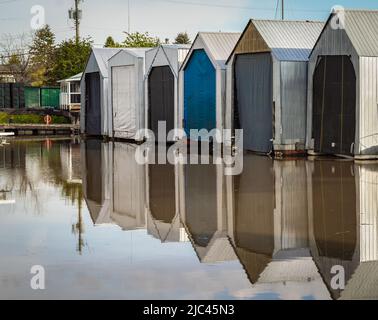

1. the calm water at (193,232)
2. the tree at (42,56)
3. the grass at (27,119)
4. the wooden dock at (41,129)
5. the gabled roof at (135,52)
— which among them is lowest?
the calm water at (193,232)

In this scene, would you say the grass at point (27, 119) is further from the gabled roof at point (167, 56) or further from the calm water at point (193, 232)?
the calm water at point (193, 232)

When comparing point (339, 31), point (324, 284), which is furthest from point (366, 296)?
point (339, 31)

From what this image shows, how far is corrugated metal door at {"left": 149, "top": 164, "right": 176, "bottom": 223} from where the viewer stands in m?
17.4

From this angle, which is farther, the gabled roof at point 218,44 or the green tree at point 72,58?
the green tree at point 72,58

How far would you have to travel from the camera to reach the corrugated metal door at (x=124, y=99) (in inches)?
1662

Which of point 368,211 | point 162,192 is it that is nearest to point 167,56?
point 162,192

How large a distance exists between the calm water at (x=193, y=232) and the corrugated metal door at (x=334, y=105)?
2075 mm

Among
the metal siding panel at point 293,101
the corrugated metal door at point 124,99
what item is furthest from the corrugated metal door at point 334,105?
the corrugated metal door at point 124,99

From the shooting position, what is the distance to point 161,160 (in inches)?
1167

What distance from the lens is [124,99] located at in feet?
142

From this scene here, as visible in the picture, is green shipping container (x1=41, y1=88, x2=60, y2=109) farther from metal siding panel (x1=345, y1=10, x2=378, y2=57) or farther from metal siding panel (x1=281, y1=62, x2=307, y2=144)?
metal siding panel (x1=345, y1=10, x2=378, y2=57)

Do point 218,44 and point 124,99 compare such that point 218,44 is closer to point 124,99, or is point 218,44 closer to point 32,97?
point 124,99

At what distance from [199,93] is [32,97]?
38.0m
